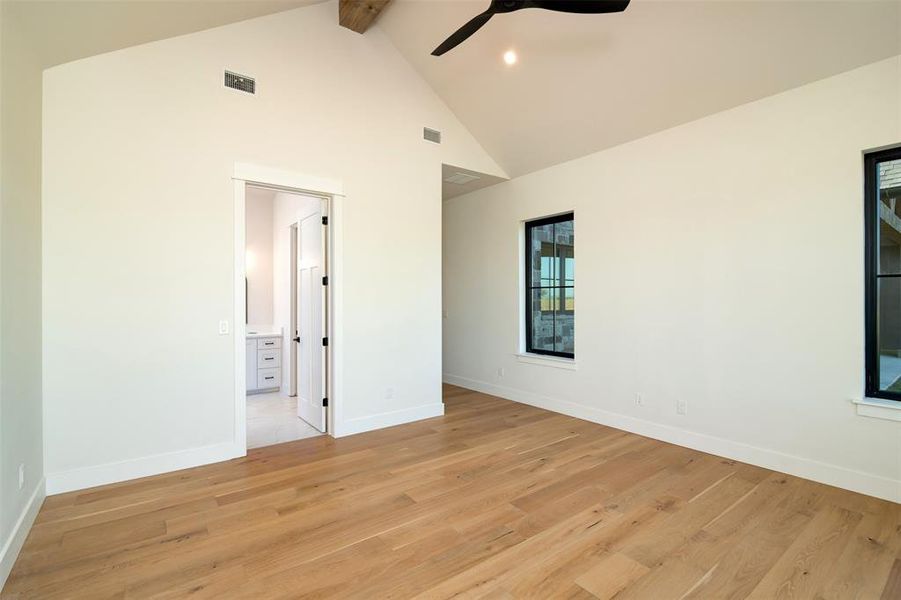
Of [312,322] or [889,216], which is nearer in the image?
[889,216]

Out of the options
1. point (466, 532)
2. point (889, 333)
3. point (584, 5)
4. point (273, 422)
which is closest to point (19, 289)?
point (273, 422)

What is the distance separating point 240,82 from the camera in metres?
3.65

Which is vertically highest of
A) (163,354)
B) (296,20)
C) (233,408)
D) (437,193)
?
(296,20)

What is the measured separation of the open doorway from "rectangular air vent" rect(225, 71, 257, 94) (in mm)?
821

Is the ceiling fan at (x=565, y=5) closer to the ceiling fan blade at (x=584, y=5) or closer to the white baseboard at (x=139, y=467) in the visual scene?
the ceiling fan blade at (x=584, y=5)

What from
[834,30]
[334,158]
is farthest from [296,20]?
[834,30]

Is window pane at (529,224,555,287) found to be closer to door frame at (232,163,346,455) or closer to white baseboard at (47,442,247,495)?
door frame at (232,163,346,455)

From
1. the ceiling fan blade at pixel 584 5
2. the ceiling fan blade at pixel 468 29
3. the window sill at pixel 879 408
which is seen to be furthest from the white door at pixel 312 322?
the window sill at pixel 879 408

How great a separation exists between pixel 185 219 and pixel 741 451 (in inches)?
194

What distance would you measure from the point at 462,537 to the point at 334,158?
3.49 meters

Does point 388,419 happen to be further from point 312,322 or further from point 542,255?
point 542,255

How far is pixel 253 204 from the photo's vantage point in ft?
22.2

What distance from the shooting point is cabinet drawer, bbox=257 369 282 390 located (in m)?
6.13

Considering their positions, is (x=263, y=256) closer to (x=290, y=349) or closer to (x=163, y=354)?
(x=290, y=349)
